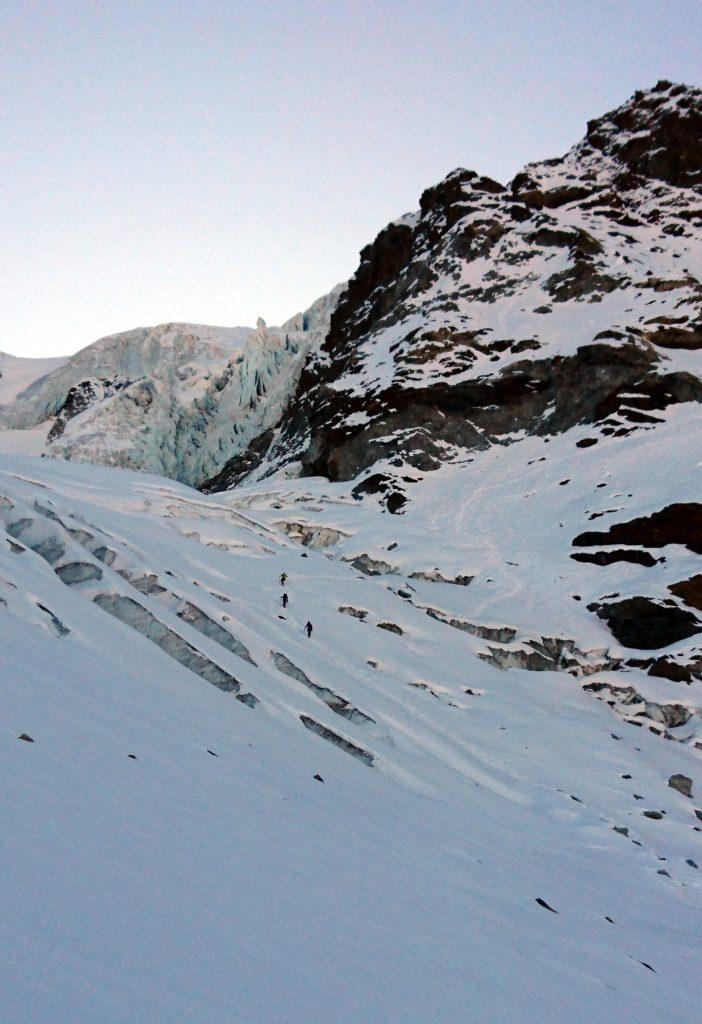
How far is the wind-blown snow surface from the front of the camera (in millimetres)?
3824

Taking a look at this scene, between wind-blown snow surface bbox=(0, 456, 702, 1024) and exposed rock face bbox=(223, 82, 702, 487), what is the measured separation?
1844 inches

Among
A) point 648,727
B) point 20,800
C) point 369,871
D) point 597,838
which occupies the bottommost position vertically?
point 648,727

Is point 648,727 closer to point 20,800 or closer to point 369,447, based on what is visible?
point 20,800

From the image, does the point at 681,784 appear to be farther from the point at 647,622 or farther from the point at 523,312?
the point at 523,312

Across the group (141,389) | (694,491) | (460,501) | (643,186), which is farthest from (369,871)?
(141,389)

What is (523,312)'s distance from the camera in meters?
89.8

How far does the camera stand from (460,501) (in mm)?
66750

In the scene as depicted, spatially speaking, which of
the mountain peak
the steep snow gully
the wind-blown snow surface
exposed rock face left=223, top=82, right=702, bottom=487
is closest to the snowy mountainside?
exposed rock face left=223, top=82, right=702, bottom=487

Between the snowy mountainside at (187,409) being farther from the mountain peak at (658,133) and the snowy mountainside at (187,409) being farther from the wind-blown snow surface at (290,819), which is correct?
the wind-blown snow surface at (290,819)

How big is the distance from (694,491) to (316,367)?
70.3m

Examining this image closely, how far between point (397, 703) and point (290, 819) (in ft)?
50.0

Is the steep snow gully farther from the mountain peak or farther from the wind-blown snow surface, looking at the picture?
the mountain peak

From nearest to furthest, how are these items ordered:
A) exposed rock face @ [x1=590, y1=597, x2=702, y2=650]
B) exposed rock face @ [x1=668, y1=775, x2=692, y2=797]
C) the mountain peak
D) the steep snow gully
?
1. the steep snow gully
2. exposed rock face @ [x1=668, y1=775, x2=692, y2=797]
3. exposed rock face @ [x1=590, y1=597, x2=702, y2=650]
4. the mountain peak

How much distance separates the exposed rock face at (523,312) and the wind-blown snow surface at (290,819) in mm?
46839
